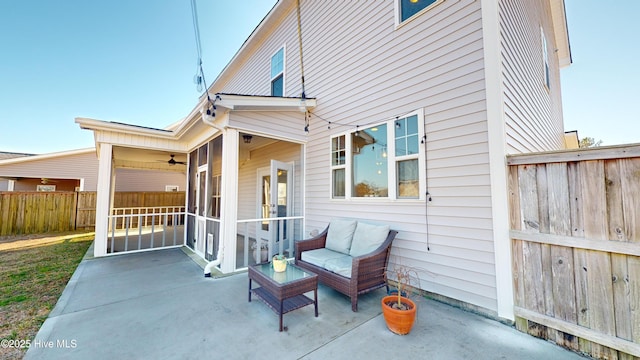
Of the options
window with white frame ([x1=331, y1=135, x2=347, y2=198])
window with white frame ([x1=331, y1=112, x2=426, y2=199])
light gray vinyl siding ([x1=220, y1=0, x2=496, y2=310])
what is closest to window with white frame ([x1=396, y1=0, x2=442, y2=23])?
light gray vinyl siding ([x1=220, y1=0, x2=496, y2=310])

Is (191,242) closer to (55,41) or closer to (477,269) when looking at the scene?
(477,269)

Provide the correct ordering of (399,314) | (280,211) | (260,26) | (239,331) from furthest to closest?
(260,26), (280,211), (239,331), (399,314)

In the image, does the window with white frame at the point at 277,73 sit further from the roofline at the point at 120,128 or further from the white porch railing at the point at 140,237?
the white porch railing at the point at 140,237

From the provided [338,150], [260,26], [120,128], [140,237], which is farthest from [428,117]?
[140,237]

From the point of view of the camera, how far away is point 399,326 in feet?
8.39

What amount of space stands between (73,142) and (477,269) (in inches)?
1103

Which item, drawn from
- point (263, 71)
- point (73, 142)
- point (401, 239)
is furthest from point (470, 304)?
point (73, 142)

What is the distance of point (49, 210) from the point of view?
9.52 metres

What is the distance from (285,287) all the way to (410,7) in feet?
15.3

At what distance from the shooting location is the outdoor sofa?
3211mm

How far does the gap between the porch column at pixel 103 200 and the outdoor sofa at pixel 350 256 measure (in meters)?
4.76

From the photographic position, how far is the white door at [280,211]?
17.6 ft

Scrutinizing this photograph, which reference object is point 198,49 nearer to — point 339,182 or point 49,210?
point 339,182

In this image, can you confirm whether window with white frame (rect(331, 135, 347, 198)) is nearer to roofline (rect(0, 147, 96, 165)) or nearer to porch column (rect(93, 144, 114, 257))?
porch column (rect(93, 144, 114, 257))
